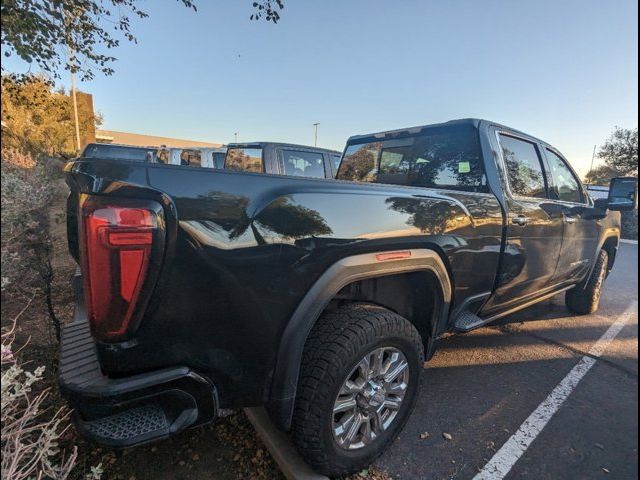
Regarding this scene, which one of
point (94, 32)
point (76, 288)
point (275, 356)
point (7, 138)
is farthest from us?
point (94, 32)

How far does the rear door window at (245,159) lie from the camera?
7.49 meters

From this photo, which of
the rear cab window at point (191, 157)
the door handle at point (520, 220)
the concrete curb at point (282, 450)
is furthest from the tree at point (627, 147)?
the rear cab window at point (191, 157)

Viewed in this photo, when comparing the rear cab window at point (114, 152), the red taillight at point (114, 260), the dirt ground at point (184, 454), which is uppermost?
the rear cab window at point (114, 152)

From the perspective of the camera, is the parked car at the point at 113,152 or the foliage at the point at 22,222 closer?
the foliage at the point at 22,222

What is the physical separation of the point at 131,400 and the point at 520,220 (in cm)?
284

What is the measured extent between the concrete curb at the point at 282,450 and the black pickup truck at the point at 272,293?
4.9 inches

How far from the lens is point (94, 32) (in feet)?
9.05

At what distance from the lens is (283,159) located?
7.40 m

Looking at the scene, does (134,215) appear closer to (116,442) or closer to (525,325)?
(116,442)

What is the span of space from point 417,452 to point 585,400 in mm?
1547

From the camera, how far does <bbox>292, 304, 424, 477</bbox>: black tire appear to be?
72.0 inches

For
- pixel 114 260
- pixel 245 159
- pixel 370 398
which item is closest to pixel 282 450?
pixel 370 398

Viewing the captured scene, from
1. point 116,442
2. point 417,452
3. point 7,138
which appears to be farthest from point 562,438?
point 7,138

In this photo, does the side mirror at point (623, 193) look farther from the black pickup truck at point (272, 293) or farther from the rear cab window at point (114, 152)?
the rear cab window at point (114, 152)
